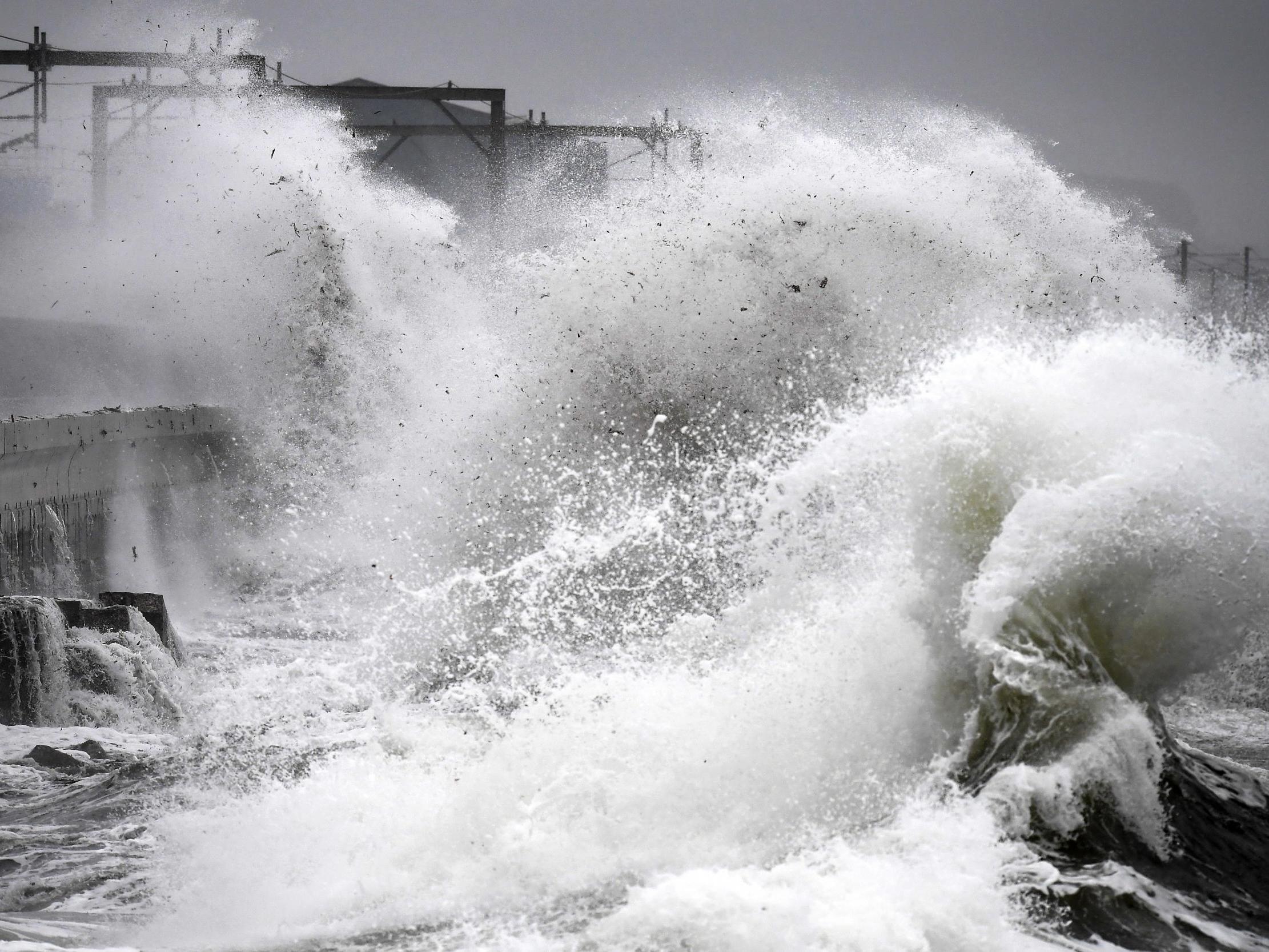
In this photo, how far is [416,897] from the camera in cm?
539

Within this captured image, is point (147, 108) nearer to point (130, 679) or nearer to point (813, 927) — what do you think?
point (130, 679)

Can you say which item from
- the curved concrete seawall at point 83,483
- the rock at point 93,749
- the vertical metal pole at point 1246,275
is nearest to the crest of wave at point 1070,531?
the rock at point 93,749

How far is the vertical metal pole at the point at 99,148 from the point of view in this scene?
93.4 ft

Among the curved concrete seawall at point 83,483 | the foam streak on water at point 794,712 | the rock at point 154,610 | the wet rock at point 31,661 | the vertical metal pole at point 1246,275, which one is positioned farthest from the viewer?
the vertical metal pole at point 1246,275

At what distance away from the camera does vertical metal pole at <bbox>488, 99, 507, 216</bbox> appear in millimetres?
Answer: 27578

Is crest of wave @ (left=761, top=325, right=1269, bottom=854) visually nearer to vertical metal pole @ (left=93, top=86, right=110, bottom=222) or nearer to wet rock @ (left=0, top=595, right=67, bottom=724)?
wet rock @ (left=0, top=595, right=67, bottom=724)

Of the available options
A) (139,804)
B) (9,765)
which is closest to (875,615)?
(139,804)

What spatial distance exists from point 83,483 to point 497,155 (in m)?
16.8

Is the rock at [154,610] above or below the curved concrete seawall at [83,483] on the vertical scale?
below

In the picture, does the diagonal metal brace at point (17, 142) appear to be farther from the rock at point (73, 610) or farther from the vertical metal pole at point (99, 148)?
the rock at point (73, 610)

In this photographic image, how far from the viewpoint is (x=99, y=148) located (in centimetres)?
2878

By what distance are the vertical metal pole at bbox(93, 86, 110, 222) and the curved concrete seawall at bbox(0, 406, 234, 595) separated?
622 inches

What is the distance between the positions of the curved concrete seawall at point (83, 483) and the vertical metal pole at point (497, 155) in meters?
A: 13.8

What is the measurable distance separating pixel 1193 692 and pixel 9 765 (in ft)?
22.0
